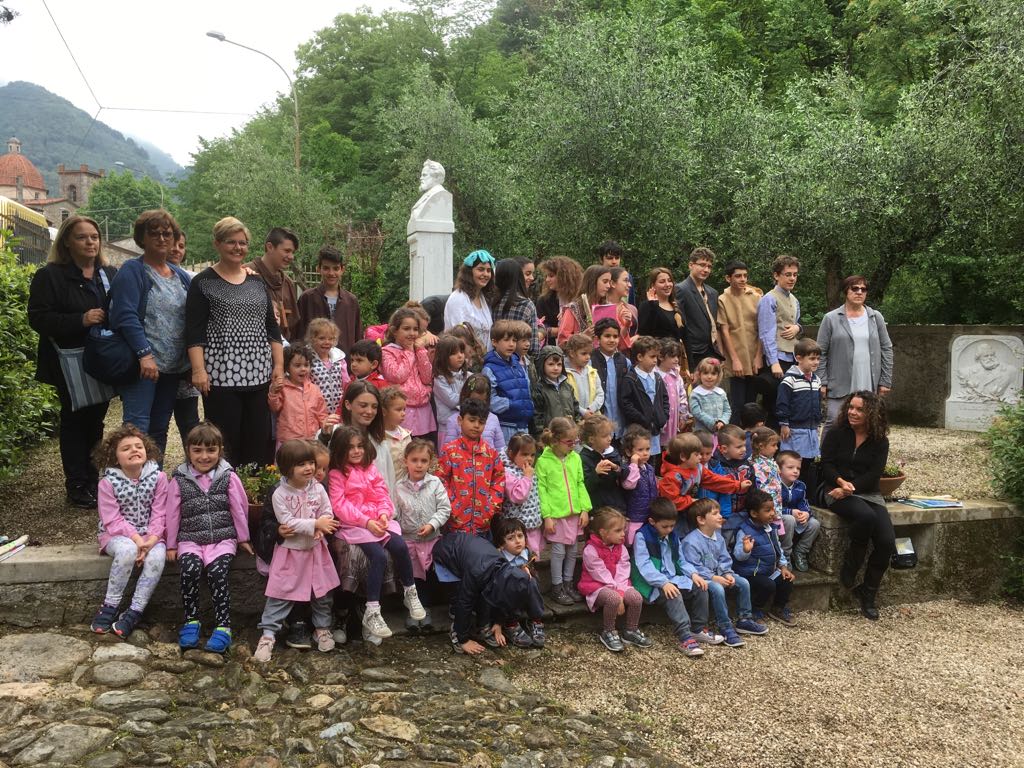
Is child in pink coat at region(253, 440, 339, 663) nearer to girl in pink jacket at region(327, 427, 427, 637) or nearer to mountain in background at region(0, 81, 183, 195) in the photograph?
girl in pink jacket at region(327, 427, 427, 637)

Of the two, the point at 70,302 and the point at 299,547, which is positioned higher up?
the point at 70,302

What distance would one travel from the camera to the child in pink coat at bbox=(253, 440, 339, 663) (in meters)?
4.23

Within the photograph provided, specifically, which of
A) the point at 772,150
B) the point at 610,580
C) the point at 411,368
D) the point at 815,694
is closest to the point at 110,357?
the point at 411,368

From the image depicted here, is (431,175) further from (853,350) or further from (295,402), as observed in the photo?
(295,402)

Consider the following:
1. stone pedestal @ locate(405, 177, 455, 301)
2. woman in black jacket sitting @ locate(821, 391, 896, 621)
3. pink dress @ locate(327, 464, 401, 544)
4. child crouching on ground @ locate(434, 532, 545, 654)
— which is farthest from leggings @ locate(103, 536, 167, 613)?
stone pedestal @ locate(405, 177, 455, 301)

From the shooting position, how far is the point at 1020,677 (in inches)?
190

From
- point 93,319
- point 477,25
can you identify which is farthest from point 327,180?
point 93,319

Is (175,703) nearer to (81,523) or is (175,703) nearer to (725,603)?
(81,523)

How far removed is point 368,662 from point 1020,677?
3811 millimetres

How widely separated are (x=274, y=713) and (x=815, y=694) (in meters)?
2.81

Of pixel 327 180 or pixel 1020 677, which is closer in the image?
pixel 1020 677

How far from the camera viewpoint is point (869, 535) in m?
5.76

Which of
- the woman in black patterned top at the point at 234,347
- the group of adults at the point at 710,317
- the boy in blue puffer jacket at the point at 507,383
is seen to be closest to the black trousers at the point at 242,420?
the woman in black patterned top at the point at 234,347

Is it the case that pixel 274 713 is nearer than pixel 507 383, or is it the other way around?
pixel 274 713
